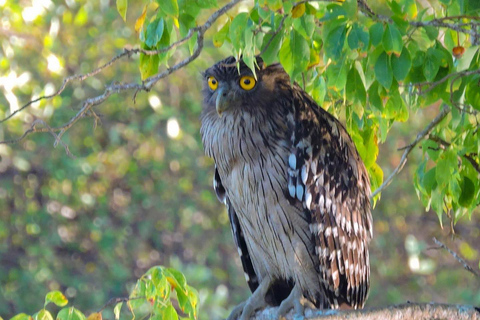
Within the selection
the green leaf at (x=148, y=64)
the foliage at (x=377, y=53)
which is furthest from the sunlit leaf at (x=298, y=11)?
the green leaf at (x=148, y=64)

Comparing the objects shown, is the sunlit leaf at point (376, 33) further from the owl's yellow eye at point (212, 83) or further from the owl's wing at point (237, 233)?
the owl's wing at point (237, 233)

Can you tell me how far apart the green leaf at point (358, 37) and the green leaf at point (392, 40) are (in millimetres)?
58

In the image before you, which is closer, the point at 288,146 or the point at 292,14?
the point at 292,14

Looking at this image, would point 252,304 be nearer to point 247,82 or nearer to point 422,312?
point 247,82

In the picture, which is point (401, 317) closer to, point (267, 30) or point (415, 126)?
point (267, 30)

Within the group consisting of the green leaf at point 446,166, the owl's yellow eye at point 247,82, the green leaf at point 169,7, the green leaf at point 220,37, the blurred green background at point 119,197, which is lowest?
the blurred green background at point 119,197

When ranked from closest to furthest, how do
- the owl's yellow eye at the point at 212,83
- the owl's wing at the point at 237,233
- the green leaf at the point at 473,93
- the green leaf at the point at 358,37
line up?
the green leaf at the point at 358,37
the green leaf at the point at 473,93
the owl's yellow eye at the point at 212,83
the owl's wing at the point at 237,233

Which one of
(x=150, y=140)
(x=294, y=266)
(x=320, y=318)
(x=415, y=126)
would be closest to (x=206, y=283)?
(x=150, y=140)

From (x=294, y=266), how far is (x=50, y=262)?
13.2 feet

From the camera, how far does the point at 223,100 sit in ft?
10.5

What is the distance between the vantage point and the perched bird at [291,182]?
314 cm

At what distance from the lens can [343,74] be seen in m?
2.32

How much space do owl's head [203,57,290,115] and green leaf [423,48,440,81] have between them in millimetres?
1067

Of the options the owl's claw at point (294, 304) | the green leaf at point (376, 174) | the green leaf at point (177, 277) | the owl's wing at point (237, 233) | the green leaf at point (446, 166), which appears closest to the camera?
the green leaf at point (446, 166)
